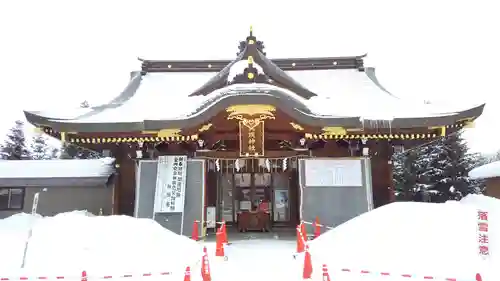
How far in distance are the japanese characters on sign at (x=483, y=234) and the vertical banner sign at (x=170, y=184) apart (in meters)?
7.93

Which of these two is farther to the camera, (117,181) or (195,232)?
(117,181)

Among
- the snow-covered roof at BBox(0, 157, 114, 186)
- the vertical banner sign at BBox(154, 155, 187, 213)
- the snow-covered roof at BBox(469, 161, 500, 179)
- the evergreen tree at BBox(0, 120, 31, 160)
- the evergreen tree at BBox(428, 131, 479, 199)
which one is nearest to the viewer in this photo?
the vertical banner sign at BBox(154, 155, 187, 213)

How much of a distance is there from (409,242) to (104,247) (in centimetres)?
641

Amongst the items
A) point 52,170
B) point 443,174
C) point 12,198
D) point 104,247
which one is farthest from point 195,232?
point 443,174

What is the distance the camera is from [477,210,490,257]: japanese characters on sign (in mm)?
7545

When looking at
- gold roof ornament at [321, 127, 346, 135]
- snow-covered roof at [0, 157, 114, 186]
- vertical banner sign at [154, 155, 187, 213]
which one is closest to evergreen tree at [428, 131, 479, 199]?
gold roof ornament at [321, 127, 346, 135]

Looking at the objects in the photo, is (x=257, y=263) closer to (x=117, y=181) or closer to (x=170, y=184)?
(x=170, y=184)

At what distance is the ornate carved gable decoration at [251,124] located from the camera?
11.6 metres

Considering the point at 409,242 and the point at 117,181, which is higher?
the point at 117,181

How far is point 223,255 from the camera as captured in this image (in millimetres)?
9305

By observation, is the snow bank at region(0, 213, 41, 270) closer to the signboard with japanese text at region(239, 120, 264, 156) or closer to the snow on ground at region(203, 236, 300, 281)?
the snow on ground at region(203, 236, 300, 281)

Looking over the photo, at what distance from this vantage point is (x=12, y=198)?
15750 mm

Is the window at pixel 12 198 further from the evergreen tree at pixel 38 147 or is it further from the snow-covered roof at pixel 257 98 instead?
the evergreen tree at pixel 38 147

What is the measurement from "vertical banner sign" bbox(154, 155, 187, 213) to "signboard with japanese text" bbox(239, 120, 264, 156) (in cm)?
197
